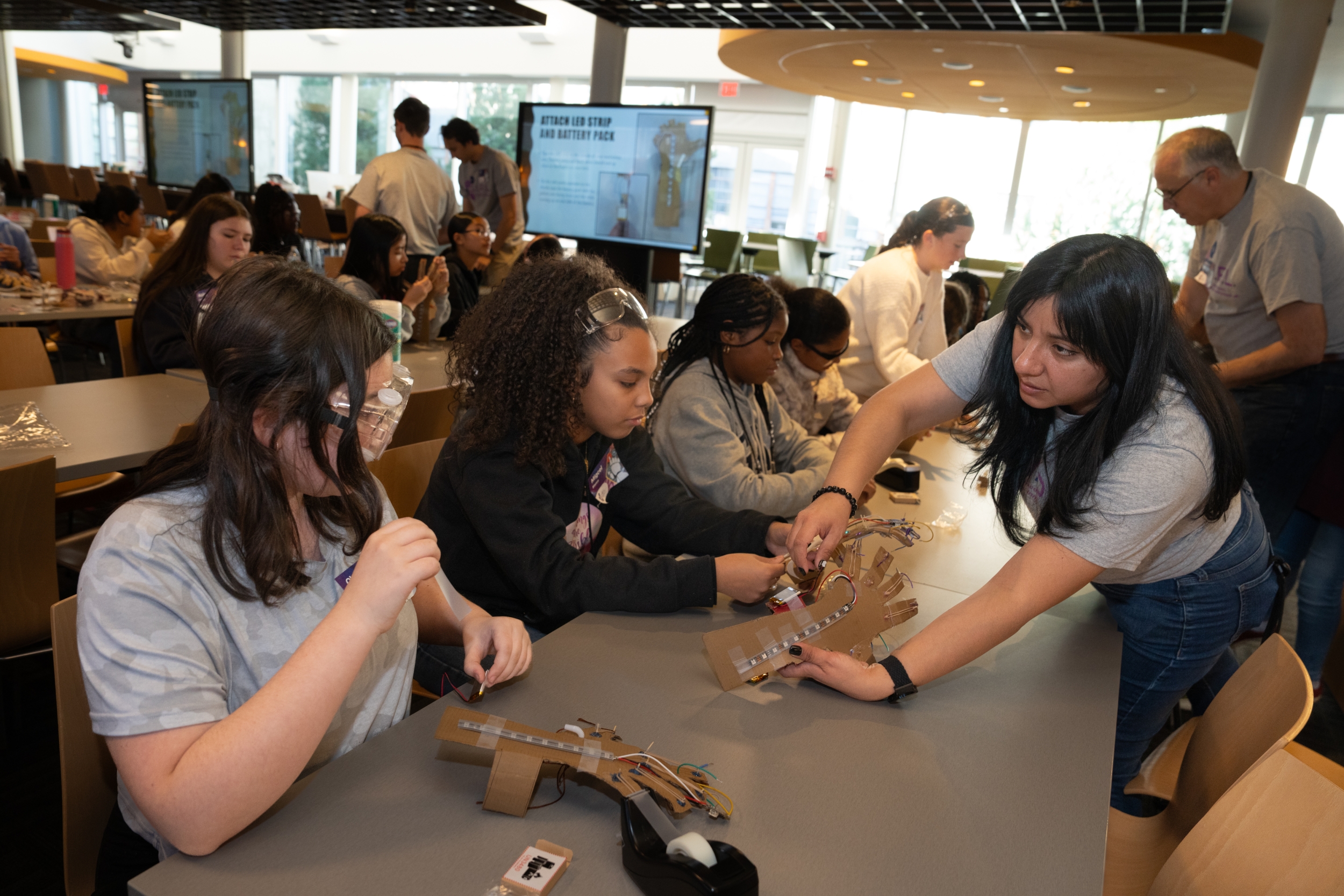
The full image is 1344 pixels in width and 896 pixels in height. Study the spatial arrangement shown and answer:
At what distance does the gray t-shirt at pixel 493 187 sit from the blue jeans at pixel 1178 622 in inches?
183

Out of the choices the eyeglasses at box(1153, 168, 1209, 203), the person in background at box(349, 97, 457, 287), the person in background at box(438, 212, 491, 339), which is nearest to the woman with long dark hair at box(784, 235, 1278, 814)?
the eyeglasses at box(1153, 168, 1209, 203)

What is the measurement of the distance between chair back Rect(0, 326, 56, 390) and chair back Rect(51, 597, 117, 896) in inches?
91.5

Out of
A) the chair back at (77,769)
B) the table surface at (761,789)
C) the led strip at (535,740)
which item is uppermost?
the led strip at (535,740)

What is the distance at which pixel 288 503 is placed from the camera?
106cm

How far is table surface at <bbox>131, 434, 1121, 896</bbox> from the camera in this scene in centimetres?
87

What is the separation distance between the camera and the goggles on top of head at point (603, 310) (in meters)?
1.59

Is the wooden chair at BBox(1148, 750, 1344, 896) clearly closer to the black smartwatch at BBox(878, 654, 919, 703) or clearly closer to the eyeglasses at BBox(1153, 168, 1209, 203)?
the black smartwatch at BBox(878, 654, 919, 703)

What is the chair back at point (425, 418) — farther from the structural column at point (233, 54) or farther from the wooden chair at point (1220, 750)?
the structural column at point (233, 54)

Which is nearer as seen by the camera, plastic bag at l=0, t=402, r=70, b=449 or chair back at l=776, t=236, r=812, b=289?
plastic bag at l=0, t=402, r=70, b=449

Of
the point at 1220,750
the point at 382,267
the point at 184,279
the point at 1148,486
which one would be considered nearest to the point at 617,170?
the point at 382,267

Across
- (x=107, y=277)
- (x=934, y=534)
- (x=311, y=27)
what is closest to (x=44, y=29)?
(x=311, y=27)

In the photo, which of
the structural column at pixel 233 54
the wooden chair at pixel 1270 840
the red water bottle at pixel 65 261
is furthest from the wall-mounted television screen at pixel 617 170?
the structural column at pixel 233 54

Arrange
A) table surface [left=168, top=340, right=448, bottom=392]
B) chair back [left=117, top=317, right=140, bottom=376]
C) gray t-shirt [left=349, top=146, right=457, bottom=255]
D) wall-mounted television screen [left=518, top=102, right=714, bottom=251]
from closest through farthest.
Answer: table surface [left=168, top=340, right=448, bottom=392], chair back [left=117, top=317, right=140, bottom=376], gray t-shirt [left=349, top=146, right=457, bottom=255], wall-mounted television screen [left=518, top=102, right=714, bottom=251]

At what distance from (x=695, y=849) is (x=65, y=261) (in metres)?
4.85
